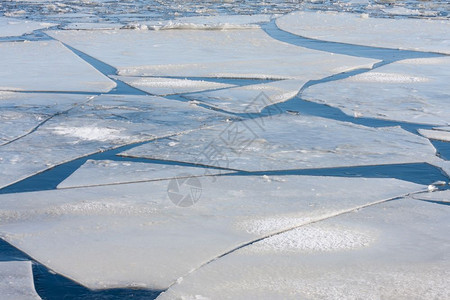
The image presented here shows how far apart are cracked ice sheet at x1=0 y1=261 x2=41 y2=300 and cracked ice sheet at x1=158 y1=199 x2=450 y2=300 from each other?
1.39ft

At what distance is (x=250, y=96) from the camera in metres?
4.90

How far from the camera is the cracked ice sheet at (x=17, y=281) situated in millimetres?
2022

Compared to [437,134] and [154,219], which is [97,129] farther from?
[437,134]

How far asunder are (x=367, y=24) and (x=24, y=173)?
7281mm

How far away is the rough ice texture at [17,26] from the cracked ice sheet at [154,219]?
6173 millimetres

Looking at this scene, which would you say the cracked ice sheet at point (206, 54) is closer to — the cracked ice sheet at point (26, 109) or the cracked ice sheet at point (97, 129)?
the cracked ice sheet at point (26, 109)

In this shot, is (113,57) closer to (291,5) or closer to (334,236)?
(334,236)

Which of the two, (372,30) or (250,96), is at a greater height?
(372,30)

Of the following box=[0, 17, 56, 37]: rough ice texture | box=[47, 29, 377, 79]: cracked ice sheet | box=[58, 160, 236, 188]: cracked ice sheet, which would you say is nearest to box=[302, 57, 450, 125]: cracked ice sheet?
box=[47, 29, 377, 79]: cracked ice sheet

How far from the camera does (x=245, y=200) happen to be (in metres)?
2.87

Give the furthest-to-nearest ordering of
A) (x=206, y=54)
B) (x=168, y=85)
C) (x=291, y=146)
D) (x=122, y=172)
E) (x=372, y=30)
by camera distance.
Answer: (x=372, y=30) → (x=206, y=54) → (x=168, y=85) → (x=291, y=146) → (x=122, y=172)

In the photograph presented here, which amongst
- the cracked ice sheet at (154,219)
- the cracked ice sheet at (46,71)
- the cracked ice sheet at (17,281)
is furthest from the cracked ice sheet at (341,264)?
the cracked ice sheet at (46,71)

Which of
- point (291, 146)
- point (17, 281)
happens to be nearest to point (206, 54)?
point (291, 146)

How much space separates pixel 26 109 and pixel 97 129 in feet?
2.52
